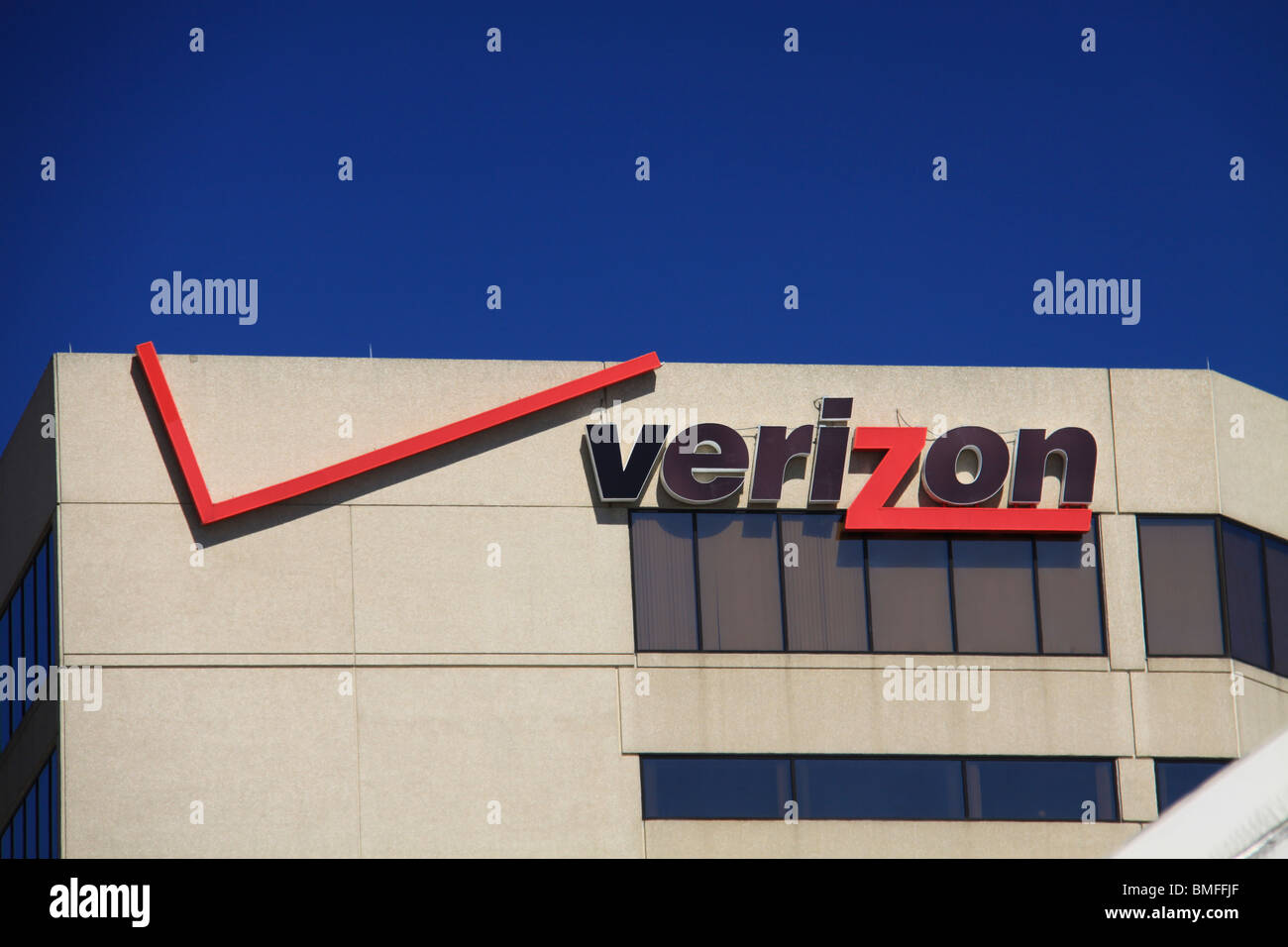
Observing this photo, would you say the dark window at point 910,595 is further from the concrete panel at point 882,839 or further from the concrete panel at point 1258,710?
the concrete panel at point 1258,710

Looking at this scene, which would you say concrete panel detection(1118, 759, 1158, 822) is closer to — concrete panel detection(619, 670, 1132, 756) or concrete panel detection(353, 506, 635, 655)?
Answer: concrete panel detection(619, 670, 1132, 756)

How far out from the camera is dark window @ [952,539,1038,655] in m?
25.9

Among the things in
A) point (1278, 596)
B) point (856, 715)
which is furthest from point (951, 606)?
point (1278, 596)

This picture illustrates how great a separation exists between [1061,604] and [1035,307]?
5238 mm

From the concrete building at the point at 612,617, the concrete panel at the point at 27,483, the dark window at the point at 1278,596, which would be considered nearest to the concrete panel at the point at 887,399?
the concrete building at the point at 612,617

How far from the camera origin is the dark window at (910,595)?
84.2ft

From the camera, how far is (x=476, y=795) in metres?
23.7

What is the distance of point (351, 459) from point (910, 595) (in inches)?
344

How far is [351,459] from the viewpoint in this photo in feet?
80.5

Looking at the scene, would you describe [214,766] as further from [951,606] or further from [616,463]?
[951,606]

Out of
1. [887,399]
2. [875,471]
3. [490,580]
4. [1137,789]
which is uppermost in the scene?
[887,399]

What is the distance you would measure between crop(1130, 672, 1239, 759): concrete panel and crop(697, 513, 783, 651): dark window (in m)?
5.79

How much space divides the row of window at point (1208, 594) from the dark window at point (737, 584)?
6073 millimetres
